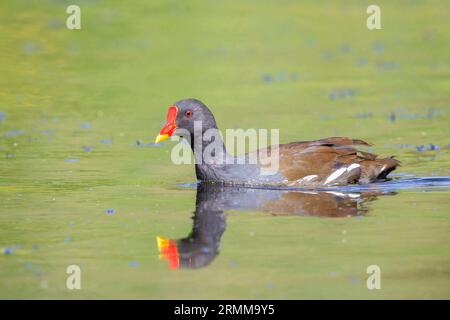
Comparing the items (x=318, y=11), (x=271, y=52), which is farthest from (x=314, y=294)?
(x=318, y=11)

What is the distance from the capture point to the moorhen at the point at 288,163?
10156 mm

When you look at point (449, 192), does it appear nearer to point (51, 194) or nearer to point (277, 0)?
point (51, 194)

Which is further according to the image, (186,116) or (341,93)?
(341,93)

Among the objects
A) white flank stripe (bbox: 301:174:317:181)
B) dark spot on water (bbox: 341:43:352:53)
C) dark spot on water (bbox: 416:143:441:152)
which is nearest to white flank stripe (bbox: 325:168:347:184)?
white flank stripe (bbox: 301:174:317:181)

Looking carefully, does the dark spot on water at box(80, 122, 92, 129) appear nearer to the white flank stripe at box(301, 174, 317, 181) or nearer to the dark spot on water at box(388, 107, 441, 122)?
the dark spot on water at box(388, 107, 441, 122)

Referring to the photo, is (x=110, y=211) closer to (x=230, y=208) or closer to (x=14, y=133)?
(x=230, y=208)

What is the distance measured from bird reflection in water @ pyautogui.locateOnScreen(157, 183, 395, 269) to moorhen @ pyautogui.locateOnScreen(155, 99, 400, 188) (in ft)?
0.51

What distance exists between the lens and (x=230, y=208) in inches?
365

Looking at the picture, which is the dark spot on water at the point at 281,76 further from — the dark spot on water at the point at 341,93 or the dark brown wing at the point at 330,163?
the dark brown wing at the point at 330,163

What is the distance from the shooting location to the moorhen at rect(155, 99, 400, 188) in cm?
1016

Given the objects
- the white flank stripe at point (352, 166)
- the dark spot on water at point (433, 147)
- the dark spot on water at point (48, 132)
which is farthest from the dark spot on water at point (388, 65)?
the white flank stripe at point (352, 166)

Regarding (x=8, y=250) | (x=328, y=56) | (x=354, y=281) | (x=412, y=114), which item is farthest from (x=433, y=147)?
(x=328, y=56)

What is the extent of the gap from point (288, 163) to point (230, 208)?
116cm

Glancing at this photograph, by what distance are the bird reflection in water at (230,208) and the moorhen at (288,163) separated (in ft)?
0.51
